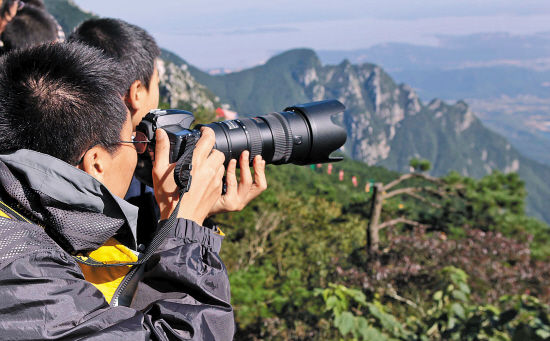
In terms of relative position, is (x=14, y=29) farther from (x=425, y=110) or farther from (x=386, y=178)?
(x=425, y=110)

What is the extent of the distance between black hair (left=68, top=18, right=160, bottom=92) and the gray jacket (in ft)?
3.54

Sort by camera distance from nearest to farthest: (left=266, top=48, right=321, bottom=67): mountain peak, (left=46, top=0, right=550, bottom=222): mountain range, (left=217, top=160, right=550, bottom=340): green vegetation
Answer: (left=217, top=160, right=550, bottom=340): green vegetation → (left=46, top=0, right=550, bottom=222): mountain range → (left=266, top=48, right=321, bottom=67): mountain peak

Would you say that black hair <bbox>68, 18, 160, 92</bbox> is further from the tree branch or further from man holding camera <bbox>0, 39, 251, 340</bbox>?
the tree branch

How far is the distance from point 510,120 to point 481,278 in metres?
223

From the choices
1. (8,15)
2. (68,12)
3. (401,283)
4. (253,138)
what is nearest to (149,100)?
(253,138)

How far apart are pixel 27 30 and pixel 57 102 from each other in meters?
2.35

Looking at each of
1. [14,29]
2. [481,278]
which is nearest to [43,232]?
[14,29]

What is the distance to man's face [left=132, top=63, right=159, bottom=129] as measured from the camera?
1832 millimetres

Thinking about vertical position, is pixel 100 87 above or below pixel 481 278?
A: above

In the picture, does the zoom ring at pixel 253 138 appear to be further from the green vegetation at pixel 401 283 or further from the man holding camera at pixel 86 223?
the green vegetation at pixel 401 283

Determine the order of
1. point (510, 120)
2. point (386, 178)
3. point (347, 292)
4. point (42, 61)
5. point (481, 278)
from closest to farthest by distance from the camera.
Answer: point (42, 61), point (347, 292), point (481, 278), point (386, 178), point (510, 120)

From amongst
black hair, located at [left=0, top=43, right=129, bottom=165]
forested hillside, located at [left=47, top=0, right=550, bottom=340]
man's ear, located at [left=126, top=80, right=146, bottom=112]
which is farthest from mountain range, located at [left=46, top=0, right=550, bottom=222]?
black hair, located at [left=0, top=43, right=129, bottom=165]

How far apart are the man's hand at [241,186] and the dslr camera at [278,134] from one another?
0.03 meters

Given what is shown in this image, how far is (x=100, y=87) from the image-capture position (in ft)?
3.40
